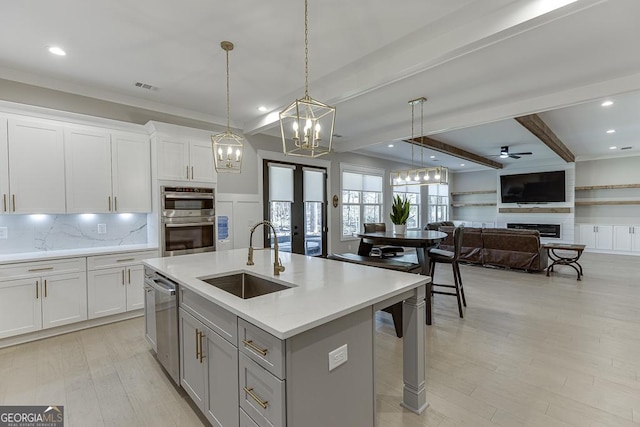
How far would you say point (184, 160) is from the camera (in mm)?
4090

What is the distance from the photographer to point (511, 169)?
32.5 ft

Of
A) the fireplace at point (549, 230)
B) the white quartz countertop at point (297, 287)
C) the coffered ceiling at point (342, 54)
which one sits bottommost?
the fireplace at point (549, 230)

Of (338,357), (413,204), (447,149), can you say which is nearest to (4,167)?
(338,357)

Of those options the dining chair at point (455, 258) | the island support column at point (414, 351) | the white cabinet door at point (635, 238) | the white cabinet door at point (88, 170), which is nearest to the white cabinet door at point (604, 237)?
the white cabinet door at point (635, 238)

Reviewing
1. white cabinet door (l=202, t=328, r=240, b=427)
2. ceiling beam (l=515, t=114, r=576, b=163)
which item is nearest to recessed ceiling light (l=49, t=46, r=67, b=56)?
white cabinet door (l=202, t=328, r=240, b=427)

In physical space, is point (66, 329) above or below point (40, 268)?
below

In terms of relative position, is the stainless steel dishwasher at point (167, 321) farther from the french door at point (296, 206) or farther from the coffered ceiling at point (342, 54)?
the french door at point (296, 206)

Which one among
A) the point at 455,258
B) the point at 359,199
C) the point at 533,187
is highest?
the point at 533,187

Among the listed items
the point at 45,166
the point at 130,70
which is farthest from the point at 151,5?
the point at 45,166

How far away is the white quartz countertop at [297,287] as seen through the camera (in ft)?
4.29

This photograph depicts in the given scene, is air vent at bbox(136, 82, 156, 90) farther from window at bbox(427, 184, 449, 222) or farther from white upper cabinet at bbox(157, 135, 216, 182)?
window at bbox(427, 184, 449, 222)

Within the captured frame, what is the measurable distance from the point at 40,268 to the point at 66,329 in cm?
78

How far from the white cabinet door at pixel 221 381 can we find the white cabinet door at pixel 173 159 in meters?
2.88

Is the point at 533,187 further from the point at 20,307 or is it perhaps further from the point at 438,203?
the point at 20,307
